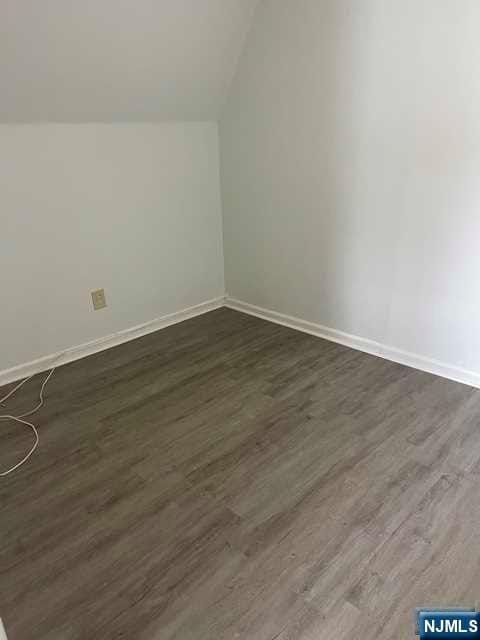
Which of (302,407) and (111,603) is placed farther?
(302,407)

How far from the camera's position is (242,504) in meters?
1.48

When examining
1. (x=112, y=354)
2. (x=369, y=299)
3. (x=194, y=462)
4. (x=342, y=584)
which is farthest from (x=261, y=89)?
(x=342, y=584)

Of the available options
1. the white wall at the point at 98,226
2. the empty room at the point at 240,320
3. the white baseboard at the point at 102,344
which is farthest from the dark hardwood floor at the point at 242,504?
the white wall at the point at 98,226

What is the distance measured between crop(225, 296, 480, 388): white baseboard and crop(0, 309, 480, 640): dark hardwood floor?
0.26 feet

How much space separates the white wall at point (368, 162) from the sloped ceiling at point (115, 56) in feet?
0.79

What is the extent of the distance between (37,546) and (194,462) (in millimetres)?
585

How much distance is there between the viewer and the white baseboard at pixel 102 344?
2303 millimetres

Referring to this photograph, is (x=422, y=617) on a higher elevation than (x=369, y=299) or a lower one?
lower

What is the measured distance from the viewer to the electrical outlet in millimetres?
2516

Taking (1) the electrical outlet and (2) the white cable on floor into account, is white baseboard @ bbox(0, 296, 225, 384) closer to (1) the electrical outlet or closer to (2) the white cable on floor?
(2) the white cable on floor

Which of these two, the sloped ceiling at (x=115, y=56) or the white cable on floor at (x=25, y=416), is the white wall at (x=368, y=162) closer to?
the sloped ceiling at (x=115, y=56)

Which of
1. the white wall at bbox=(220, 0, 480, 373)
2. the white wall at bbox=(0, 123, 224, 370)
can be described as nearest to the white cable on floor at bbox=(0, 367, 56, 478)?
the white wall at bbox=(0, 123, 224, 370)

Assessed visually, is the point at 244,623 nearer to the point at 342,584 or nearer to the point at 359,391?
the point at 342,584

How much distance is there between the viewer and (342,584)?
1205 mm
